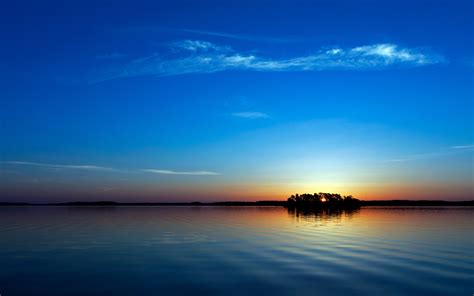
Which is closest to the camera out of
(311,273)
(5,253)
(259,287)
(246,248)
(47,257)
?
(259,287)

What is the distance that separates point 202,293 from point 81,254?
710 inches

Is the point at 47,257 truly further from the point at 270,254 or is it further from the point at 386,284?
the point at 386,284

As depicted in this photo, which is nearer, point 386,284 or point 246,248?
point 386,284

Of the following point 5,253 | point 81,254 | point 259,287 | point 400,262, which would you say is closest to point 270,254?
point 400,262

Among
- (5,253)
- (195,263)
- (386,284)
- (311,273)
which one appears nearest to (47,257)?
(5,253)

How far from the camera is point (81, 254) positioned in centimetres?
3581

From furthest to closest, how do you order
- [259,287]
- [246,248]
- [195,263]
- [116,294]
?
[246,248] → [195,263] → [259,287] → [116,294]

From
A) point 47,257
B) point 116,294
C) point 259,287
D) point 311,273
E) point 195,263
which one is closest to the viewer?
point 116,294

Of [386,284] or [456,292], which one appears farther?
[386,284]

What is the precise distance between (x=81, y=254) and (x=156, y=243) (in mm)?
9883

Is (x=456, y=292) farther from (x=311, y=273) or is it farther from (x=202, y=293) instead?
(x=202, y=293)

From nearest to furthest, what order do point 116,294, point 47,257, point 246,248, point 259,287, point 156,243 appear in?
point 116,294 < point 259,287 < point 47,257 < point 246,248 < point 156,243

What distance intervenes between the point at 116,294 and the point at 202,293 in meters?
4.36

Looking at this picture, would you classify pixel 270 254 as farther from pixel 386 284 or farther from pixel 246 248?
pixel 386 284
